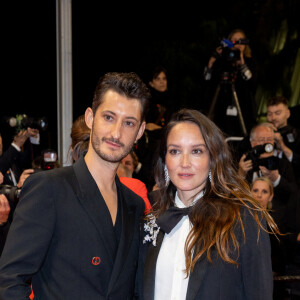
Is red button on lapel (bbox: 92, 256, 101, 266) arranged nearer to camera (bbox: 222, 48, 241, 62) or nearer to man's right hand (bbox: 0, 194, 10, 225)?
man's right hand (bbox: 0, 194, 10, 225)

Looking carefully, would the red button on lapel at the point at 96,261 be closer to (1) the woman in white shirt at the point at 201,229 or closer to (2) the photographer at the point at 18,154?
(1) the woman in white shirt at the point at 201,229

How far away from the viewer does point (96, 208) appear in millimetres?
1826

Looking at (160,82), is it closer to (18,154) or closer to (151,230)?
(18,154)

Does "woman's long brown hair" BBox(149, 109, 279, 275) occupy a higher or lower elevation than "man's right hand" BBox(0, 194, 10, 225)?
higher

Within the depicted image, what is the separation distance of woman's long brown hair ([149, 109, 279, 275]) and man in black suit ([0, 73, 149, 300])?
25cm

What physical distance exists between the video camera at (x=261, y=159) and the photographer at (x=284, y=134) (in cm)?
29

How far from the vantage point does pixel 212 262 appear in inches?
73.0

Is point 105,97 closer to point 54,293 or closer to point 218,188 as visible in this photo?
point 218,188

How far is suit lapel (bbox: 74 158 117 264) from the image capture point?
180 cm

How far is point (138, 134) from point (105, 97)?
8.7 inches

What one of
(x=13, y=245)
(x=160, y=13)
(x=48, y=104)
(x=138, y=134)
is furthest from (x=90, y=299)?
(x=160, y=13)

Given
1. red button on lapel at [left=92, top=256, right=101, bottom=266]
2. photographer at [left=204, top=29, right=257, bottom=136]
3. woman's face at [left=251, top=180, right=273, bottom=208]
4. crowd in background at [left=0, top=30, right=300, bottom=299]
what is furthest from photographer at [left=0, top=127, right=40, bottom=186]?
red button on lapel at [left=92, top=256, right=101, bottom=266]

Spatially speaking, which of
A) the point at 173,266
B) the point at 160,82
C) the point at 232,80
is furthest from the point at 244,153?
the point at 173,266

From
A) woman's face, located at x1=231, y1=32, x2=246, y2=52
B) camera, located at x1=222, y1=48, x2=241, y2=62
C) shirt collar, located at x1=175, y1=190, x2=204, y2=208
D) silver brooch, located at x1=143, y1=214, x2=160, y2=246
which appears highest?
woman's face, located at x1=231, y1=32, x2=246, y2=52
